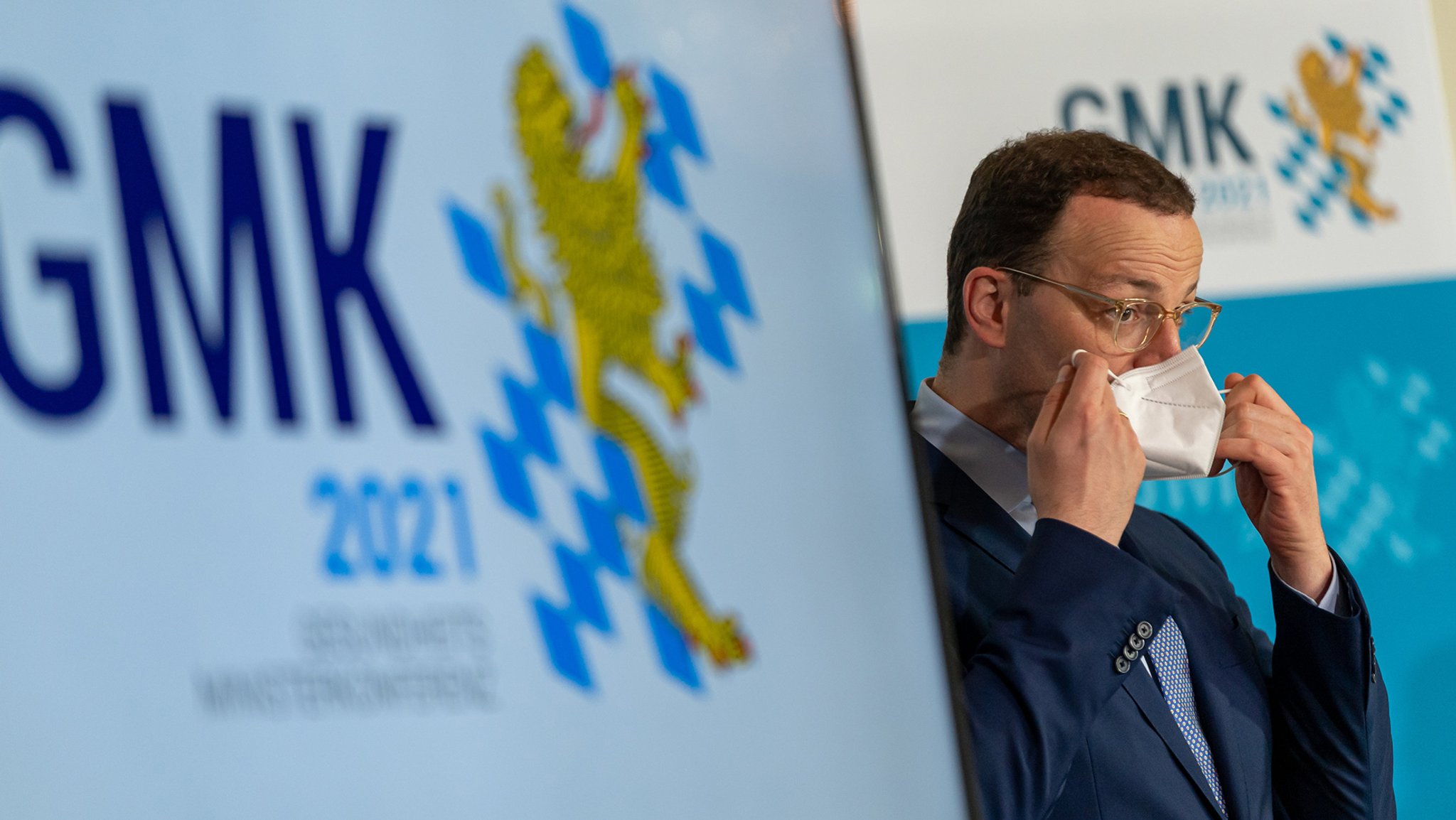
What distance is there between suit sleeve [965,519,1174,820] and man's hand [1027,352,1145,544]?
0.20 feet

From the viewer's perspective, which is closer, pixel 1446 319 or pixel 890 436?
pixel 890 436

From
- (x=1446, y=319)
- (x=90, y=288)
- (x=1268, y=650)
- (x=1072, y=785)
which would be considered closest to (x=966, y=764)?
(x=1072, y=785)

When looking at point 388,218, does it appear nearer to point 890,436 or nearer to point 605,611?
point 605,611

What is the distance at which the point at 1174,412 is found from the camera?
1.97 meters

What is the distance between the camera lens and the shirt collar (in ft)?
6.54

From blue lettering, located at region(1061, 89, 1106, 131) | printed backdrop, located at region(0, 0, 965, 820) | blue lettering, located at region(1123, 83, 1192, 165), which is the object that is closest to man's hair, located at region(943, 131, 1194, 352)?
printed backdrop, located at region(0, 0, 965, 820)

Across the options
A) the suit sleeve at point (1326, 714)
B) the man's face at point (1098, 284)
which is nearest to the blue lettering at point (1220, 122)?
the man's face at point (1098, 284)

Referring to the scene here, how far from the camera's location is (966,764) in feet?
3.91

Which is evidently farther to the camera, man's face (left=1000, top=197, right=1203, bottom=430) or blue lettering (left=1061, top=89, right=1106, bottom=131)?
blue lettering (left=1061, top=89, right=1106, bottom=131)

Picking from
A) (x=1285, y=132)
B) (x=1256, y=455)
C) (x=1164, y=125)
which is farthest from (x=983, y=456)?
(x=1285, y=132)

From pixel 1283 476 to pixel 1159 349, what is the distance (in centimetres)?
25

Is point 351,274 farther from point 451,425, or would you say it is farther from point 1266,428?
point 1266,428

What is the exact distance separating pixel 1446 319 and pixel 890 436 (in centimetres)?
294

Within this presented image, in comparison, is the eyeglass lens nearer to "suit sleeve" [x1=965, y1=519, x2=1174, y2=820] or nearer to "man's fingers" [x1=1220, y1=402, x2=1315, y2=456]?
"man's fingers" [x1=1220, y1=402, x2=1315, y2=456]
